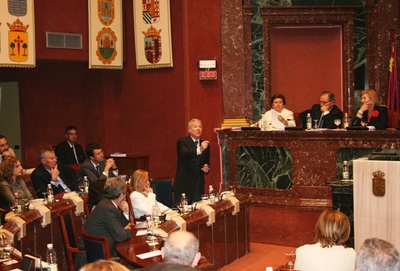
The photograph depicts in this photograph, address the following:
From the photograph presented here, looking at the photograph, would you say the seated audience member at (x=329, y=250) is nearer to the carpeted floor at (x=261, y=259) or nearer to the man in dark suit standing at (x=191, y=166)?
the carpeted floor at (x=261, y=259)

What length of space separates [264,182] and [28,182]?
3210 mm

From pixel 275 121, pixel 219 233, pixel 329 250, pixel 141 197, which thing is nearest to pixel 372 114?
pixel 275 121

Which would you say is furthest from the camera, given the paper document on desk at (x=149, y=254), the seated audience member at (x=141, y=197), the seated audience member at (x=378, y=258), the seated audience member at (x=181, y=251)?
the seated audience member at (x=141, y=197)

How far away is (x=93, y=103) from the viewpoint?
12.4 metres

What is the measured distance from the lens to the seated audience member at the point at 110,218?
567 centimetres

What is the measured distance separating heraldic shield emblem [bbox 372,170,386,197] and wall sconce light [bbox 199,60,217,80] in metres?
4.82

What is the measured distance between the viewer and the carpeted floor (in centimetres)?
765

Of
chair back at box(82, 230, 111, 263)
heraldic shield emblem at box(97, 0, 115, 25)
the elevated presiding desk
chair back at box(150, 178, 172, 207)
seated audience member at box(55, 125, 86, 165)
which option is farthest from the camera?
heraldic shield emblem at box(97, 0, 115, 25)

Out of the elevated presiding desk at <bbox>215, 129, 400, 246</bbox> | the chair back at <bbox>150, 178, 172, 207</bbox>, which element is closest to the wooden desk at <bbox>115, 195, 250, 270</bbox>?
the elevated presiding desk at <bbox>215, 129, 400, 246</bbox>

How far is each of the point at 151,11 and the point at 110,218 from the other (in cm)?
619

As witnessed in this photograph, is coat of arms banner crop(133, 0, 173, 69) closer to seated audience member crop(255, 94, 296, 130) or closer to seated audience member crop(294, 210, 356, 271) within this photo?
seated audience member crop(255, 94, 296, 130)

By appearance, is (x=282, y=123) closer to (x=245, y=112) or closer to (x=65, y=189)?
(x=245, y=112)

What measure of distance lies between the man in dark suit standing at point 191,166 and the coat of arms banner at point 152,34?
2.90 meters

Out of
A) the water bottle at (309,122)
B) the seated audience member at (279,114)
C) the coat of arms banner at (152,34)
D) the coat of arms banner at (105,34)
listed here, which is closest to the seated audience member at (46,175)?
the seated audience member at (279,114)
